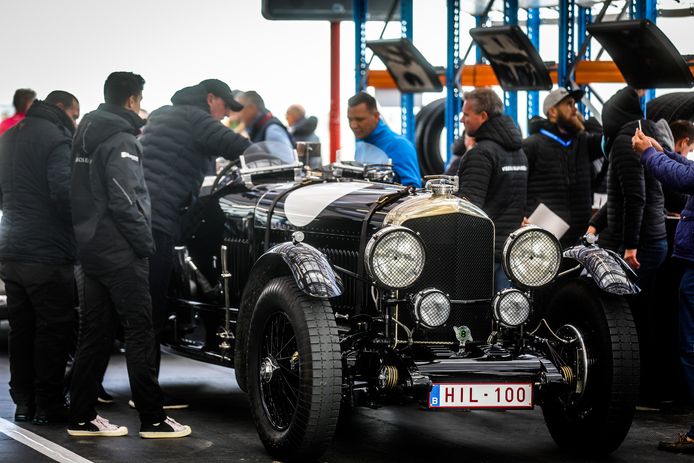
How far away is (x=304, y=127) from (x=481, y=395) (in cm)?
851

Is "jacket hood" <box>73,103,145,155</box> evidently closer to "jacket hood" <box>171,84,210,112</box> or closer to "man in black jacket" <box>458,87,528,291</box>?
"jacket hood" <box>171,84,210,112</box>

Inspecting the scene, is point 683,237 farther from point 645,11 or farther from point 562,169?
point 645,11

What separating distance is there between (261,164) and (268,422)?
2.00 meters

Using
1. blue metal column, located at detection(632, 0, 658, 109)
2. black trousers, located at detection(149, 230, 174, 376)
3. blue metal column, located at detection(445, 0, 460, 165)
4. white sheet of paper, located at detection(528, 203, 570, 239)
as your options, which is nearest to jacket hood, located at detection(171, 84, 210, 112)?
black trousers, located at detection(149, 230, 174, 376)

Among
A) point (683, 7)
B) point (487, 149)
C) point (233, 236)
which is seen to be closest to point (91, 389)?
point (233, 236)

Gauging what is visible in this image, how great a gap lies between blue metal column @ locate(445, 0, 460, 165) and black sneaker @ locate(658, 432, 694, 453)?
6.27 meters

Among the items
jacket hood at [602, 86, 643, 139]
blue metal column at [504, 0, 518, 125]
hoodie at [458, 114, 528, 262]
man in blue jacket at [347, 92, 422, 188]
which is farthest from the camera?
blue metal column at [504, 0, 518, 125]

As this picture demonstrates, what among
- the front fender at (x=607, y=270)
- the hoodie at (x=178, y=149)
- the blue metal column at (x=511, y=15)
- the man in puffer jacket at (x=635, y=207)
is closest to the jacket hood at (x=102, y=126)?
the hoodie at (x=178, y=149)

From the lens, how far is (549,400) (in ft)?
17.6

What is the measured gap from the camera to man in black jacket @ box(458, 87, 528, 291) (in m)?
6.69

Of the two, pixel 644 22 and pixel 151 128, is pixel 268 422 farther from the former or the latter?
pixel 644 22

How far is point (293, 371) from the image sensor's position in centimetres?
497

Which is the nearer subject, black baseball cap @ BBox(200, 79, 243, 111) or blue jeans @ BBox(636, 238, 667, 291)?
blue jeans @ BBox(636, 238, 667, 291)

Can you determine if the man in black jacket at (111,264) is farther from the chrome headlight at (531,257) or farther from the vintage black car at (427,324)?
the chrome headlight at (531,257)
